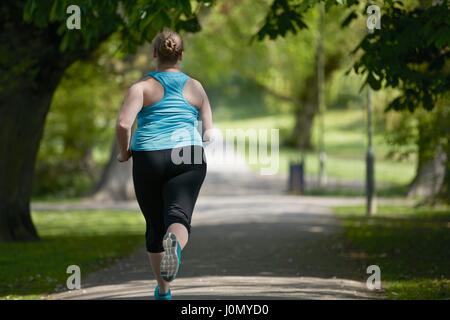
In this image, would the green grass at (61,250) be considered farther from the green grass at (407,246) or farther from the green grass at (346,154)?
the green grass at (346,154)

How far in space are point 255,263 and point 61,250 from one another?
143 inches

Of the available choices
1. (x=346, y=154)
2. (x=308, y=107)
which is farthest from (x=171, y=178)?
(x=346, y=154)

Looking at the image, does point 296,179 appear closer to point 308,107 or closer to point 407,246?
point 407,246

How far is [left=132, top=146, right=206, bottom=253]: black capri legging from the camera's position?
748 cm

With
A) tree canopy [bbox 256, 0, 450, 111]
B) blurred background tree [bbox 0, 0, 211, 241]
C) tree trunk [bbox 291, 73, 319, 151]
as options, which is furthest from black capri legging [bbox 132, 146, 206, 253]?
tree trunk [bbox 291, 73, 319, 151]

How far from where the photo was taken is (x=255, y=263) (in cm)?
1223

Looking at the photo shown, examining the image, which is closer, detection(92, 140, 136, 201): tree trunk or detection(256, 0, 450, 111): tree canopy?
detection(256, 0, 450, 111): tree canopy

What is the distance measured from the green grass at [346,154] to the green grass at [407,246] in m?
1.39

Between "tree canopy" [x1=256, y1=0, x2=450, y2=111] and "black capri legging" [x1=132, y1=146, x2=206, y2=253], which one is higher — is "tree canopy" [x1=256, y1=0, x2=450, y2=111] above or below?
above

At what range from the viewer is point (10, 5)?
579 inches

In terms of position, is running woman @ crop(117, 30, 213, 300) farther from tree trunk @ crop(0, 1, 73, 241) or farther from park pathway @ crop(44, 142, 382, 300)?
tree trunk @ crop(0, 1, 73, 241)

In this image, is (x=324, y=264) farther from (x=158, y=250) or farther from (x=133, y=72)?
(x=133, y=72)

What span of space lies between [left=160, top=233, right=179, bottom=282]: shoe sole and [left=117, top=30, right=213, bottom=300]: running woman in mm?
153

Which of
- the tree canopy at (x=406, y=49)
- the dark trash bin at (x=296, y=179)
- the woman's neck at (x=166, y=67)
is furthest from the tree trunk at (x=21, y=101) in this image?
the dark trash bin at (x=296, y=179)
